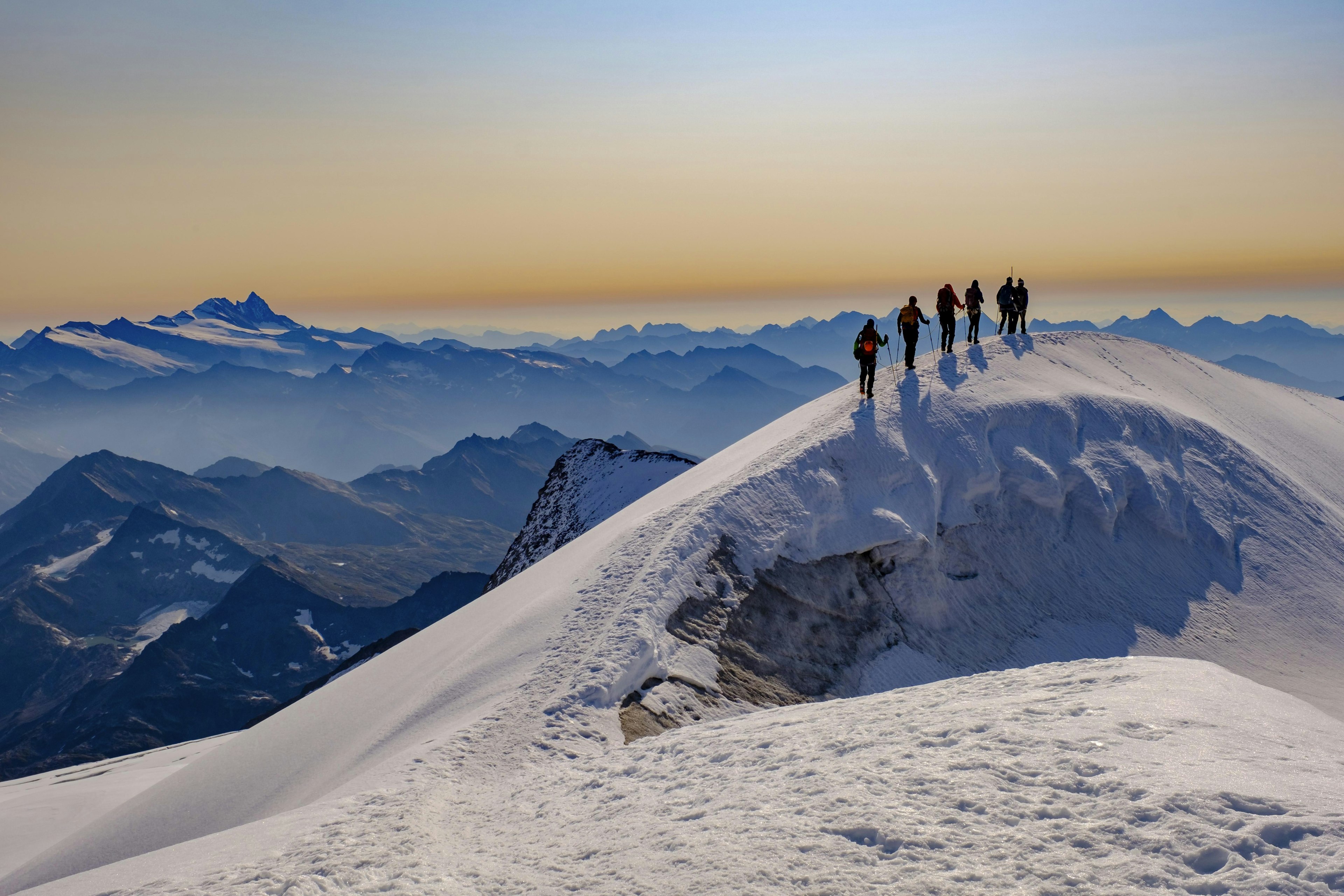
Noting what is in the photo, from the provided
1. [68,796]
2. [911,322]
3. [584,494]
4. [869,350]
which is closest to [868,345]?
[869,350]

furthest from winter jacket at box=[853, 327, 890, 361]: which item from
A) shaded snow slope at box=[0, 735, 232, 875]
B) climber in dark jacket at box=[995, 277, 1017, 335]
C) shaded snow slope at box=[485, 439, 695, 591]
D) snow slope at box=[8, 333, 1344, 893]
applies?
shaded snow slope at box=[485, 439, 695, 591]

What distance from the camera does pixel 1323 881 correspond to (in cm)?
684

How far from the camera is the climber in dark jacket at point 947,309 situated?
30875 mm

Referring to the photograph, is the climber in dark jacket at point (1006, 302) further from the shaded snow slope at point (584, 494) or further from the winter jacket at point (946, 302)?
the shaded snow slope at point (584, 494)

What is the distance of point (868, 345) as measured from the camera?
27031 millimetres

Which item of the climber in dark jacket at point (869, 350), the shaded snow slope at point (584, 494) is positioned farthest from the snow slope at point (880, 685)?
the shaded snow slope at point (584, 494)

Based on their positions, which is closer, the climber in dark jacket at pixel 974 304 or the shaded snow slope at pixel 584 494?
the climber in dark jacket at pixel 974 304

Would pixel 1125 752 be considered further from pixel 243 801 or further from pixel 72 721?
pixel 72 721

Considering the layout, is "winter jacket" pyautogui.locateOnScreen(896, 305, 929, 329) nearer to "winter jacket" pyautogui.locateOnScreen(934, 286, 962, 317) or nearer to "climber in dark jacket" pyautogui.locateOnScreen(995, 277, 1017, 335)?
"winter jacket" pyautogui.locateOnScreen(934, 286, 962, 317)

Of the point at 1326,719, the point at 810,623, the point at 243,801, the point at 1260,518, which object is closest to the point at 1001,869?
the point at 1326,719

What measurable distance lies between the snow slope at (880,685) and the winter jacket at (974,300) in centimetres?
236

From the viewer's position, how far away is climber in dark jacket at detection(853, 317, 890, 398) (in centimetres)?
2630

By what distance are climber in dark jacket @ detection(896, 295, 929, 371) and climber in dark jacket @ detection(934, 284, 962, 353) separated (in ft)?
4.06

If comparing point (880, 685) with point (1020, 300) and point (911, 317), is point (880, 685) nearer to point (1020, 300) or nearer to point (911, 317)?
point (911, 317)
